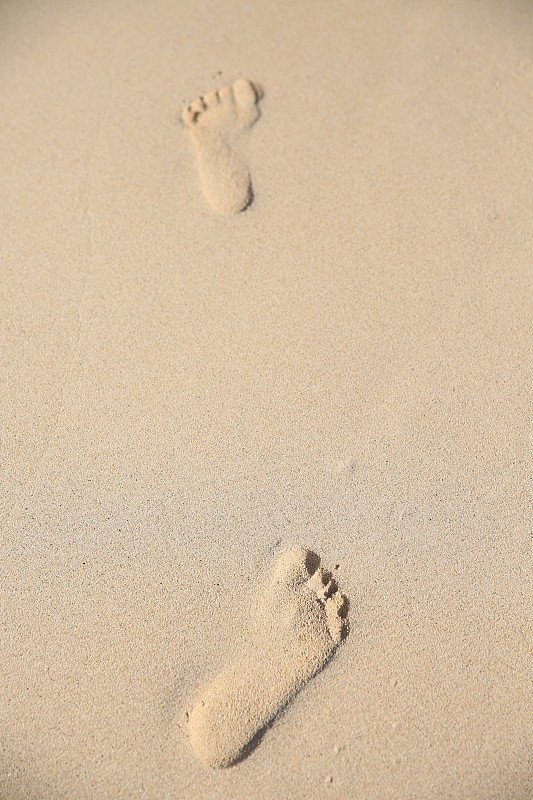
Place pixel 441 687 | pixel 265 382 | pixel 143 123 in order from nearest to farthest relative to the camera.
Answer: pixel 441 687 → pixel 265 382 → pixel 143 123

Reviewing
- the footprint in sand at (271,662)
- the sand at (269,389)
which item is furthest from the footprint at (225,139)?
the footprint in sand at (271,662)

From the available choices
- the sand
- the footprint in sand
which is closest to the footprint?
the sand

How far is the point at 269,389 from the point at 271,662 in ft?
1.84

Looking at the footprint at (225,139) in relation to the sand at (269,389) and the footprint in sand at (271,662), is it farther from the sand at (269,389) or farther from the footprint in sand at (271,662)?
the footprint in sand at (271,662)

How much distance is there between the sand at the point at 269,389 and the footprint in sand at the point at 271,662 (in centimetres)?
3

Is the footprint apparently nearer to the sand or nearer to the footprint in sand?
the sand

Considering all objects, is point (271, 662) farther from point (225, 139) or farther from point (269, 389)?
point (225, 139)

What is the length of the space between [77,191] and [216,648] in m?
1.06

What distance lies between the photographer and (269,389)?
1336mm

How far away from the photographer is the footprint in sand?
3.90 ft

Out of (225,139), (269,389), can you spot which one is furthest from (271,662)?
(225,139)

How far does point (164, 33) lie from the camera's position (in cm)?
149

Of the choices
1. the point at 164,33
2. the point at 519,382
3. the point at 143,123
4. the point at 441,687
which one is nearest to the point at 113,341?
the point at 143,123

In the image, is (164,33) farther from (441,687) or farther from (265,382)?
(441,687)
